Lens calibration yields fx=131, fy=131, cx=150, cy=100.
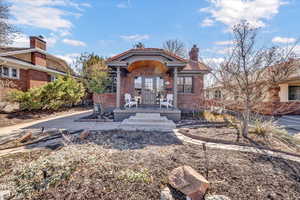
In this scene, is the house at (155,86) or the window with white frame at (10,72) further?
the window with white frame at (10,72)

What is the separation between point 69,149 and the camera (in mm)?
3842

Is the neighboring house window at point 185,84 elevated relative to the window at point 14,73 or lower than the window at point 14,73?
lower

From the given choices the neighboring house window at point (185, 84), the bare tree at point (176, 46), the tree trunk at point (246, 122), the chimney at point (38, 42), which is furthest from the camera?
the bare tree at point (176, 46)

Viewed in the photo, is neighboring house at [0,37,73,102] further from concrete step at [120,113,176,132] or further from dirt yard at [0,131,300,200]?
dirt yard at [0,131,300,200]

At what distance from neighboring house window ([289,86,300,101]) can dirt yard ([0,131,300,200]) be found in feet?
42.4

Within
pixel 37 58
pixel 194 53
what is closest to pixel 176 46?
pixel 194 53

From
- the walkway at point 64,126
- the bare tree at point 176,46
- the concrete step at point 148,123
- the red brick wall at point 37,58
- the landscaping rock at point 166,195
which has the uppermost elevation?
the bare tree at point 176,46

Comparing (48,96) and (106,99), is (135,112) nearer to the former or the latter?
(106,99)

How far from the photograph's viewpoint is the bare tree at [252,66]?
4.66 metres

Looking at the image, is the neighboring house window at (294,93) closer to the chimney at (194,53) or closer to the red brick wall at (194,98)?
the red brick wall at (194,98)

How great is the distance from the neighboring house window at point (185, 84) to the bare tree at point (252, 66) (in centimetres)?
580

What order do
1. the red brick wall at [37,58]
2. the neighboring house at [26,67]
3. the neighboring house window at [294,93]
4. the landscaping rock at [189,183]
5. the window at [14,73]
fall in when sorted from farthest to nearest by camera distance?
the red brick wall at [37,58] → the window at [14,73] → the neighboring house window at [294,93] → the neighboring house at [26,67] → the landscaping rock at [189,183]

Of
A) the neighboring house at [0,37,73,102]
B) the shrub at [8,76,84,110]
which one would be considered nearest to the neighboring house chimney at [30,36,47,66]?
the neighboring house at [0,37,73,102]

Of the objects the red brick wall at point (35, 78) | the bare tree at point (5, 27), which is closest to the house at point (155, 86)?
the bare tree at point (5, 27)
